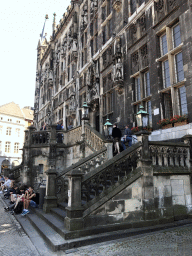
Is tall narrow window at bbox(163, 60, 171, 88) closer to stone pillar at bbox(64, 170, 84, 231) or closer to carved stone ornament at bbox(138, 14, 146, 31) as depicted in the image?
carved stone ornament at bbox(138, 14, 146, 31)

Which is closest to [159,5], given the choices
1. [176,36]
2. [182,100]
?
[176,36]

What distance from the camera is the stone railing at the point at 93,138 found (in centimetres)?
1095

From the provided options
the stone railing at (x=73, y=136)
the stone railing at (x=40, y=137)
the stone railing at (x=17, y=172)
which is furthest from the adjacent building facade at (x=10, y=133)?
the stone railing at (x=73, y=136)

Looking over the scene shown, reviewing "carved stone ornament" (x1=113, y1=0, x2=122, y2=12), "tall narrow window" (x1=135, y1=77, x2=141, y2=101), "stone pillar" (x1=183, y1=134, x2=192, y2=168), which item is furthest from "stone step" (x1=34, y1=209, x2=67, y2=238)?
Answer: "carved stone ornament" (x1=113, y1=0, x2=122, y2=12)

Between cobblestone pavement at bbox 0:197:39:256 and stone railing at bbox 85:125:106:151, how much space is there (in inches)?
213

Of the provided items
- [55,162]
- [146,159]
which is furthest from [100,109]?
[146,159]

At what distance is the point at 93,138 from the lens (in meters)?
11.8

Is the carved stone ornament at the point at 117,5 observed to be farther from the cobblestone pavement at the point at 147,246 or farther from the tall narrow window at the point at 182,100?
the cobblestone pavement at the point at 147,246

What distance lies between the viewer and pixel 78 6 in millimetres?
24422

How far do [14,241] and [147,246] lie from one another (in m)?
3.55

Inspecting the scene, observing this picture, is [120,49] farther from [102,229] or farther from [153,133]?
[102,229]

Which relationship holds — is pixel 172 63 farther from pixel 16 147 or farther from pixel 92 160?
pixel 16 147

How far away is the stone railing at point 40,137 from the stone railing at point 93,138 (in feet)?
14.8

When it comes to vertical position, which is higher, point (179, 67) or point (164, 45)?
point (164, 45)
